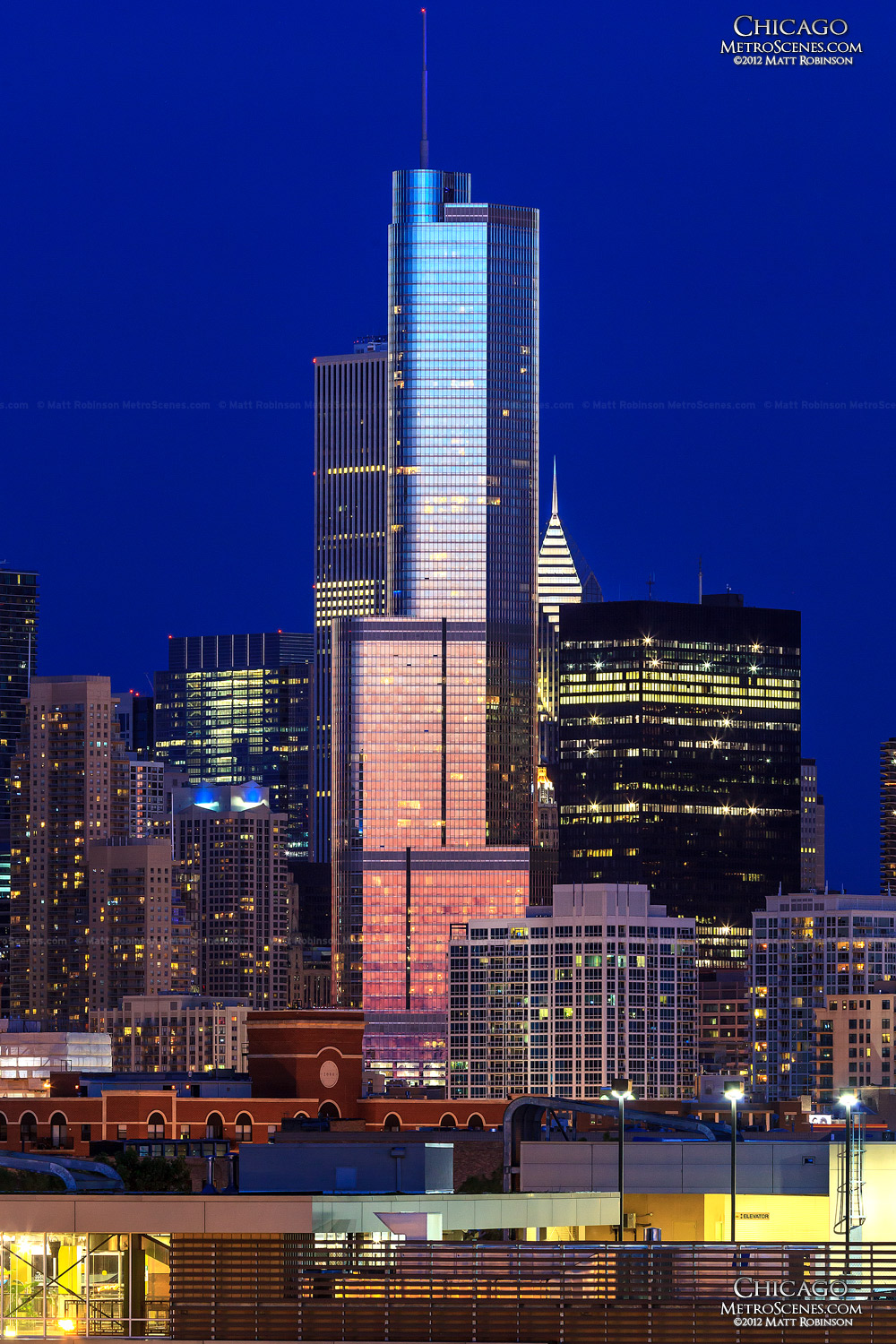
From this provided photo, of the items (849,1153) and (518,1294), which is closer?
(518,1294)

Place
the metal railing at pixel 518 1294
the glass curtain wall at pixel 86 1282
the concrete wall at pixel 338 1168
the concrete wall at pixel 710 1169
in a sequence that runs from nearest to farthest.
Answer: the metal railing at pixel 518 1294
the glass curtain wall at pixel 86 1282
the concrete wall at pixel 338 1168
the concrete wall at pixel 710 1169

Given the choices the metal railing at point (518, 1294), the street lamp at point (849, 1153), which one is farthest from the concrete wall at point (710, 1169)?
the metal railing at point (518, 1294)

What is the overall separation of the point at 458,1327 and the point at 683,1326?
4.88 meters

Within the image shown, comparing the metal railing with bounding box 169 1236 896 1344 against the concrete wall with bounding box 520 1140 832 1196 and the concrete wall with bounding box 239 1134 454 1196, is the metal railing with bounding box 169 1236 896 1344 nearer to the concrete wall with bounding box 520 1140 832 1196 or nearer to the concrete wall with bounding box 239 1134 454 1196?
the concrete wall with bounding box 239 1134 454 1196

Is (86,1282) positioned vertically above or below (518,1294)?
below

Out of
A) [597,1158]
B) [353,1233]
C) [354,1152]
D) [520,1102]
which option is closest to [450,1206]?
[354,1152]

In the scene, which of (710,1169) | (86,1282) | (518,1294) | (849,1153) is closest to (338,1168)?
(86,1282)

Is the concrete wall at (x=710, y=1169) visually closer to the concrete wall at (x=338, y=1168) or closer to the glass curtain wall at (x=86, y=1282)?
the concrete wall at (x=338, y=1168)

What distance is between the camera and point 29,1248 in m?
62.7

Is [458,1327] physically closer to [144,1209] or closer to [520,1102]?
[144,1209]

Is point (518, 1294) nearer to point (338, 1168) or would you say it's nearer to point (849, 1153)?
point (338, 1168)

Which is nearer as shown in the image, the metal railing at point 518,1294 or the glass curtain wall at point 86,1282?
the metal railing at point 518,1294

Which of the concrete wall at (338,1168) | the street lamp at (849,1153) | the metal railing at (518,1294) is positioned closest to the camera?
the metal railing at (518,1294)

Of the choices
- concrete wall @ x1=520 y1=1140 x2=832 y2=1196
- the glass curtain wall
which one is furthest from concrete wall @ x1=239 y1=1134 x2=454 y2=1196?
concrete wall @ x1=520 y1=1140 x2=832 y2=1196
